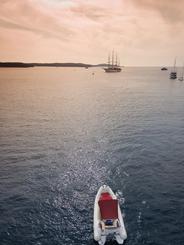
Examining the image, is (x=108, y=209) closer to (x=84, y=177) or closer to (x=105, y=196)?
(x=105, y=196)

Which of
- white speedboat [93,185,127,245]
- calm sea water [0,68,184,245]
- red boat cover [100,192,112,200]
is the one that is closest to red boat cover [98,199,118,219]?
white speedboat [93,185,127,245]

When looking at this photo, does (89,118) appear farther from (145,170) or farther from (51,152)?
(145,170)

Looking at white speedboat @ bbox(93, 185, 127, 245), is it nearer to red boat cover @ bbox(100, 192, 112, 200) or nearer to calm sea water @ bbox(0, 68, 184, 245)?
calm sea water @ bbox(0, 68, 184, 245)

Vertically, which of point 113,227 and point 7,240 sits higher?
point 113,227

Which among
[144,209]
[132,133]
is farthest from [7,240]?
[132,133]

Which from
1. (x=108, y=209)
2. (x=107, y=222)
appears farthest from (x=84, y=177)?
(x=107, y=222)

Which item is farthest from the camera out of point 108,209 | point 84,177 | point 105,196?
point 84,177

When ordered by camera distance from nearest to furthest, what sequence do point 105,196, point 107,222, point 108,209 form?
point 107,222
point 108,209
point 105,196
